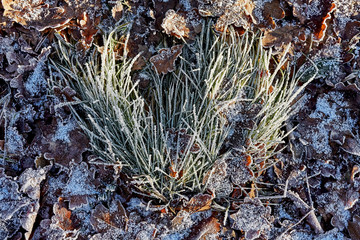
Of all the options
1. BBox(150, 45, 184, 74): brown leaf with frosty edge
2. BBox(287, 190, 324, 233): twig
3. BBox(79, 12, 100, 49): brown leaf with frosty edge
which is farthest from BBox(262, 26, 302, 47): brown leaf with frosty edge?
BBox(79, 12, 100, 49): brown leaf with frosty edge

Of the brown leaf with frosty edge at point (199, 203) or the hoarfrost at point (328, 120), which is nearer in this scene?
the brown leaf with frosty edge at point (199, 203)

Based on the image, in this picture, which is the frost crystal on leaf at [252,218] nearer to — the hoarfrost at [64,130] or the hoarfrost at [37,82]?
Result: the hoarfrost at [64,130]

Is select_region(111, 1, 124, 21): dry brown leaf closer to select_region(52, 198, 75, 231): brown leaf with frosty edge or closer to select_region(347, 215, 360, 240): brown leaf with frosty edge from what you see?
select_region(52, 198, 75, 231): brown leaf with frosty edge

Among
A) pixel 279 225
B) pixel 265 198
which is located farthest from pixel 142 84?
pixel 279 225

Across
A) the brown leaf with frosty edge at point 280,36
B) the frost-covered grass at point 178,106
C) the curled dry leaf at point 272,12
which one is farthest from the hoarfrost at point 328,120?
the curled dry leaf at point 272,12

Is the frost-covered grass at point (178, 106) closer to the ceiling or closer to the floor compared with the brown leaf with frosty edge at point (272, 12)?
closer to the floor

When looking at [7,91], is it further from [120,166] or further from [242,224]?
[242,224]
